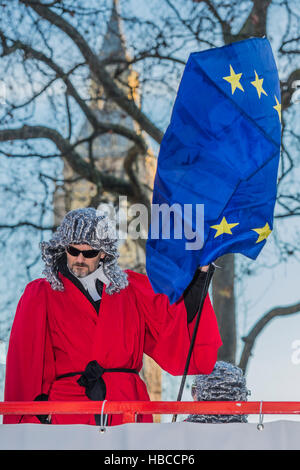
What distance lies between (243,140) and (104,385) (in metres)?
1.32

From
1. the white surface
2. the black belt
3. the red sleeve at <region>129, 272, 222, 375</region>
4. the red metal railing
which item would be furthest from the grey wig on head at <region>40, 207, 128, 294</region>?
the white surface

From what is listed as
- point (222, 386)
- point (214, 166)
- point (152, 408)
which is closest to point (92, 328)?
point (222, 386)

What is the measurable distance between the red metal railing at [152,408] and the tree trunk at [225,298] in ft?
20.0

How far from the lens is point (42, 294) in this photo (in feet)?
13.3

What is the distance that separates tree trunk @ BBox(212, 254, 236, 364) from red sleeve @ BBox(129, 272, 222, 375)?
15.3ft

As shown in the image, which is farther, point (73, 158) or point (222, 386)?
point (73, 158)

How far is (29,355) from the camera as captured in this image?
3850 mm

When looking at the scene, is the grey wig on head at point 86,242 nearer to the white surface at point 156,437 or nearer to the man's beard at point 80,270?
the man's beard at point 80,270

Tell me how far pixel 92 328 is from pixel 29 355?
0.34 m

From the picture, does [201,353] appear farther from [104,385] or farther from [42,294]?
[42,294]

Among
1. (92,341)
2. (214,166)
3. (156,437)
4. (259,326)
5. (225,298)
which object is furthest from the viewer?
(259,326)

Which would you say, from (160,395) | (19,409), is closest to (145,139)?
(160,395)

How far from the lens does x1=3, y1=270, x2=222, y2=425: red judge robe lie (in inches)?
150

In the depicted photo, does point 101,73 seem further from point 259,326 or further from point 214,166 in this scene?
point 214,166
